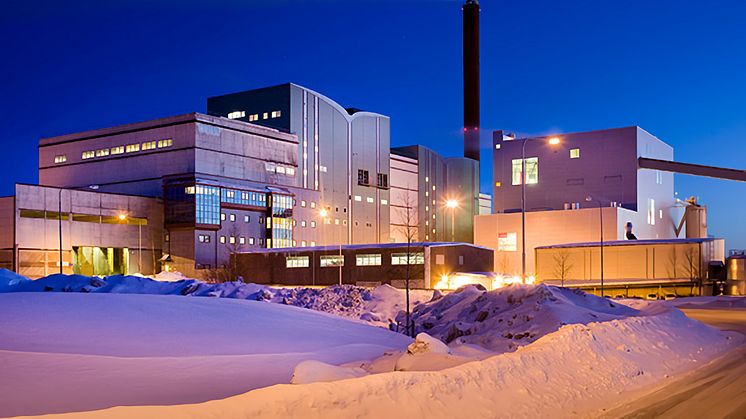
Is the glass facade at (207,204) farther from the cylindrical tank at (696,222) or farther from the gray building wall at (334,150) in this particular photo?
the cylindrical tank at (696,222)

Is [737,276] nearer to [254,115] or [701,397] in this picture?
[701,397]

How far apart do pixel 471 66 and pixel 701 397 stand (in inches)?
3746

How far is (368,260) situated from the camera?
70.0 metres

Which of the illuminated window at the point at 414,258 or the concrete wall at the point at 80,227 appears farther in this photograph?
the concrete wall at the point at 80,227

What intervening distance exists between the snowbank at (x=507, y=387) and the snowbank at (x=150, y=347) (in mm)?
1815

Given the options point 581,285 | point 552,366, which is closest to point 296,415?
point 552,366

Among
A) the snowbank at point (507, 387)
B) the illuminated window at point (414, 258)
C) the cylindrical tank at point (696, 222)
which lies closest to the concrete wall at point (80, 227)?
the illuminated window at point (414, 258)

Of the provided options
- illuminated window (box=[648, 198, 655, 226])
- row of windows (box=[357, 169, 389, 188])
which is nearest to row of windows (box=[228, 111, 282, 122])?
row of windows (box=[357, 169, 389, 188])

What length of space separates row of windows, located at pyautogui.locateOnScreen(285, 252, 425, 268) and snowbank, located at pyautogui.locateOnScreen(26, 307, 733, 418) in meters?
48.6

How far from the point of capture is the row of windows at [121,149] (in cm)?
9086

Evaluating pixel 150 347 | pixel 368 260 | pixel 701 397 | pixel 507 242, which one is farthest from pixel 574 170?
pixel 150 347

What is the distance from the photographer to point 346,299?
36562 mm

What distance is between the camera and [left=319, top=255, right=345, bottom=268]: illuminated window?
234ft

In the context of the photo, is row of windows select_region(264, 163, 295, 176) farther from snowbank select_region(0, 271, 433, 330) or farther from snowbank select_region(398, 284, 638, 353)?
snowbank select_region(398, 284, 638, 353)
